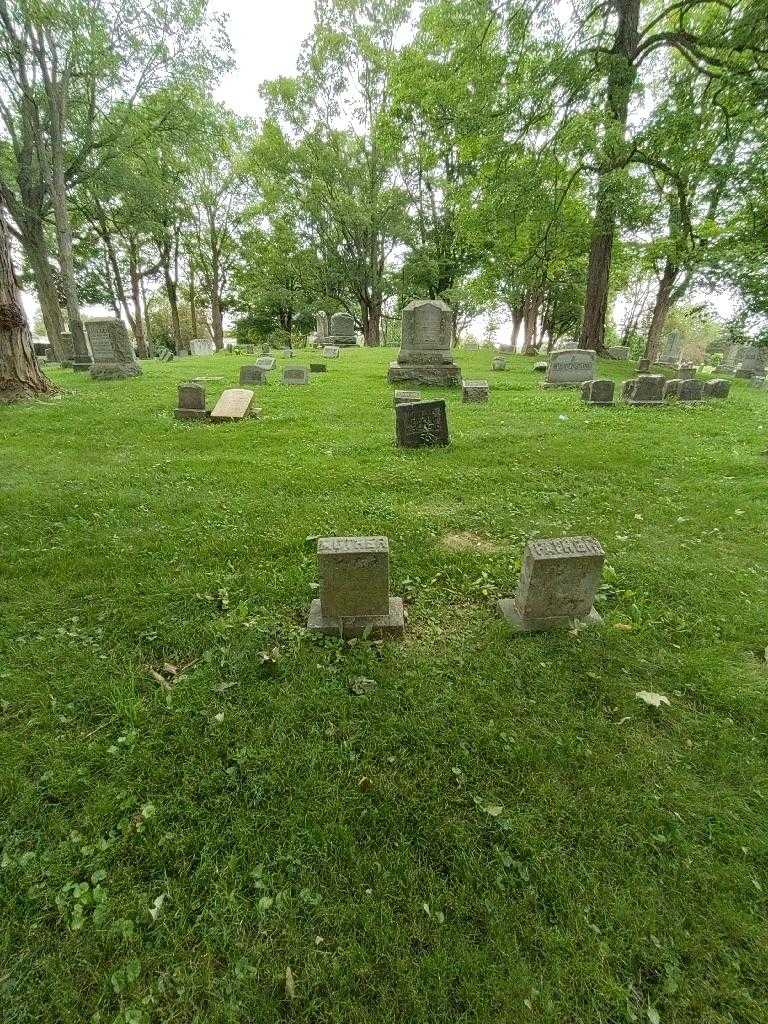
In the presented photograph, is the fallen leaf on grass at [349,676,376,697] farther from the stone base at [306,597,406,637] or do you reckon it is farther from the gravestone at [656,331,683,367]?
the gravestone at [656,331,683,367]

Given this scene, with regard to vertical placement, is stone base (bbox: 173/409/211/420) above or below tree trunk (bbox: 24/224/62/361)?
below

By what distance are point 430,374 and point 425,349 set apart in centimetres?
70

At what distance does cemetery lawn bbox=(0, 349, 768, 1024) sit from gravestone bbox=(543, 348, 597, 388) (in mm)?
8571

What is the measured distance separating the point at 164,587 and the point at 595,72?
12.3 metres

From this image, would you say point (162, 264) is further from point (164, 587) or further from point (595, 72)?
point (164, 587)

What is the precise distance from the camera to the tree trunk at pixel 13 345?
28.5 ft

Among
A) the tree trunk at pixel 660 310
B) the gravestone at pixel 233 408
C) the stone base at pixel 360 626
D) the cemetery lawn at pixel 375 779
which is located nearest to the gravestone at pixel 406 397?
the gravestone at pixel 233 408

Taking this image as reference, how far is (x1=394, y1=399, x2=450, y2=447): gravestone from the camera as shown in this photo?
6.88 meters

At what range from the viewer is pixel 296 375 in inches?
473

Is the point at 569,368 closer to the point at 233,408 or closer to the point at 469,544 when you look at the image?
the point at 233,408

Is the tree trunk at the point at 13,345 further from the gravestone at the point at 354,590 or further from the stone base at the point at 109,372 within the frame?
the gravestone at the point at 354,590

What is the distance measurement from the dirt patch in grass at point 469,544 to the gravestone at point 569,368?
372 inches

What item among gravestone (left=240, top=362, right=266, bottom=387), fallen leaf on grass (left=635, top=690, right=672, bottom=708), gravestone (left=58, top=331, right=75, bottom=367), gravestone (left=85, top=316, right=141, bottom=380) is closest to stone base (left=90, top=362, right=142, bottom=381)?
gravestone (left=85, top=316, right=141, bottom=380)

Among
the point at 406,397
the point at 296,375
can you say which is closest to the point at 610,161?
the point at 406,397
